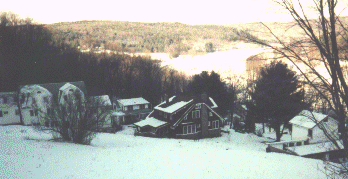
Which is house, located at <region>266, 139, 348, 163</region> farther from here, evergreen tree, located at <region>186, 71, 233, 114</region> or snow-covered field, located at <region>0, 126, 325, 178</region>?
evergreen tree, located at <region>186, 71, 233, 114</region>

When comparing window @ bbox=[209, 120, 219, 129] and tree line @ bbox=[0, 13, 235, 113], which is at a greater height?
tree line @ bbox=[0, 13, 235, 113]

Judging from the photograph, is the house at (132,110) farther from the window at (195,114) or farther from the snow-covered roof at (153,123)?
the window at (195,114)

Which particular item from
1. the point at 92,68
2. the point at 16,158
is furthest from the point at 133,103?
the point at 16,158

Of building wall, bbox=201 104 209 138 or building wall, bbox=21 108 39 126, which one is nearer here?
building wall, bbox=201 104 209 138

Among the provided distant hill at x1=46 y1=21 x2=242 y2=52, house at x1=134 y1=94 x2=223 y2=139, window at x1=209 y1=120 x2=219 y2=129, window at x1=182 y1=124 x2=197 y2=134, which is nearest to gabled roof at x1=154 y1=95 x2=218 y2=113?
house at x1=134 y1=94 x2=223 y2=139

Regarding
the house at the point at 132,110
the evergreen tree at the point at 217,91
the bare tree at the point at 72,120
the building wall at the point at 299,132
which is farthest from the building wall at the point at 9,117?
the building wall at the point at 299,132

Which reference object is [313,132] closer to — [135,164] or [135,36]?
[135,164]
